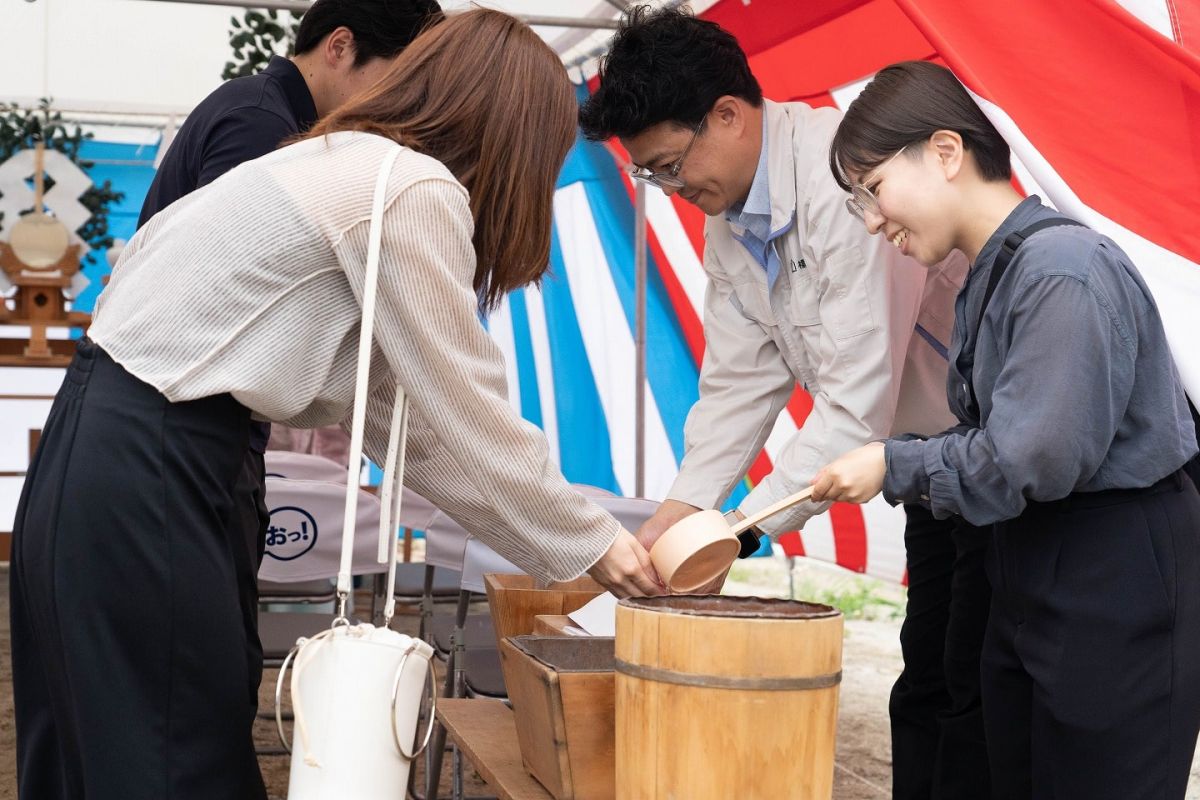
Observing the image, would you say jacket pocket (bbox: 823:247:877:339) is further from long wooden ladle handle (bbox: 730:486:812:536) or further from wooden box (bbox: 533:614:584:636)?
wooden box (bbox: 533:614:584:636)

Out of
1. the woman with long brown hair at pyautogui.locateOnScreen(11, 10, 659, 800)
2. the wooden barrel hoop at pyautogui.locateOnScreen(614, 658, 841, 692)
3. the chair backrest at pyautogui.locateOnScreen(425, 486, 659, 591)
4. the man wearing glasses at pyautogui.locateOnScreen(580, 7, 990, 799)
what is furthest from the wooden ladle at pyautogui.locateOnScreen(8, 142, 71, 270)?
the wooden barrel hoop at pyautogui.locateOnScreen(614, 658, 841, 692)

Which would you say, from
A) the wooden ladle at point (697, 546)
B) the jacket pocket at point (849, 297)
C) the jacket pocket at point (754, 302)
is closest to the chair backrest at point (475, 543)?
the jacket pocket at point (754, 302)

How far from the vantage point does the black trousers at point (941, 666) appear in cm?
208

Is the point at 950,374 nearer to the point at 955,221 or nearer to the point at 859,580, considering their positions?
the point at 955,221

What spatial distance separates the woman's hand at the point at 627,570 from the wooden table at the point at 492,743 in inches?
10.5

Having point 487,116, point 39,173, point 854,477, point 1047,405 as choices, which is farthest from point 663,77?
point 39,173

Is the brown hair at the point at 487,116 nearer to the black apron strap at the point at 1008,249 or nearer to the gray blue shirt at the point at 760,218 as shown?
the black apron strap at the point at 1008,249

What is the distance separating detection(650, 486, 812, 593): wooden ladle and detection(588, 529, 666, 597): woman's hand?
2cm

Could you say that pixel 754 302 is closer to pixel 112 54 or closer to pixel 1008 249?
pixel 1008 249

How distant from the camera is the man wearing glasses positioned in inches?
81.4

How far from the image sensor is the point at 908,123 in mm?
1689

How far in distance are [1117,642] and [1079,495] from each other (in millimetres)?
175

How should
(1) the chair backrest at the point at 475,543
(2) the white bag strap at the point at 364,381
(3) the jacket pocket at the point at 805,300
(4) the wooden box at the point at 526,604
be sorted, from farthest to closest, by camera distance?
(1) the chair backrest at the point at 475,543 → (3) the jacket pocket at the point at 805,300 → (4) the wooden box at the point at 526,604 → (2) the white bag strap at the point at 364,381

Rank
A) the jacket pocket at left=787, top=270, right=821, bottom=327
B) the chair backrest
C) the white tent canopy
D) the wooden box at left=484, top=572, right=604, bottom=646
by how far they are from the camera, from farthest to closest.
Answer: the white tent canopy < the chair backrest < the jacket pocket at left=787, top=270, right=821, bottom=327 < the wooden box at left=484, top=572, right=604, bottom=646
